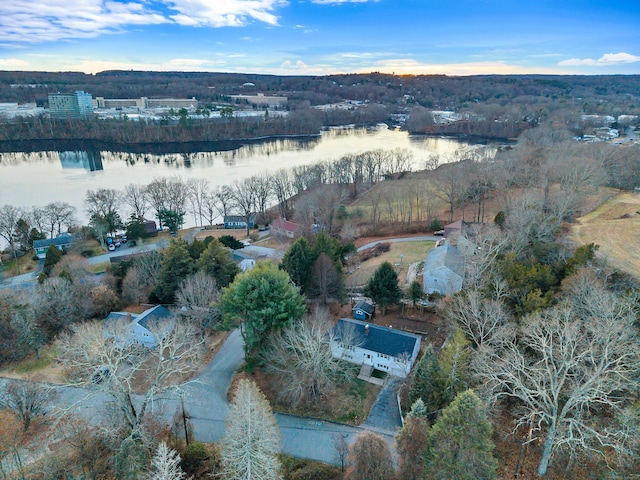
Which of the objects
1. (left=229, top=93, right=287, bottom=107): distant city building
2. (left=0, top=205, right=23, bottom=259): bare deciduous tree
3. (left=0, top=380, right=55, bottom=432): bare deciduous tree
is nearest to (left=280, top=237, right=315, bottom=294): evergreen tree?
(left=0, top=380, right=55, bottom=432): bare deciduous tree

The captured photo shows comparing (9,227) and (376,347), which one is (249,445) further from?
(9,227)

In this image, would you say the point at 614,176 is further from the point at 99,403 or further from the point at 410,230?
the point at 99,403

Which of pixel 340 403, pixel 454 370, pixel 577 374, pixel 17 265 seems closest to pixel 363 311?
pixel 340 403

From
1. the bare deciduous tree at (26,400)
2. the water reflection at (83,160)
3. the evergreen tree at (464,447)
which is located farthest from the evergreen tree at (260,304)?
the water reflection at (83,160)

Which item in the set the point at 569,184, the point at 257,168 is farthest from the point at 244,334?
the point at 257,168

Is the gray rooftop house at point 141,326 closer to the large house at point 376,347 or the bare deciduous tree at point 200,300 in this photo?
the bare deciduous tree at point 200,300

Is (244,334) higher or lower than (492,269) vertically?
lower

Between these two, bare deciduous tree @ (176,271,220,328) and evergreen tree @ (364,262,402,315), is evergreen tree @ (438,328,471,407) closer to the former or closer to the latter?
evergreen tree @ (364,262,402,315)
